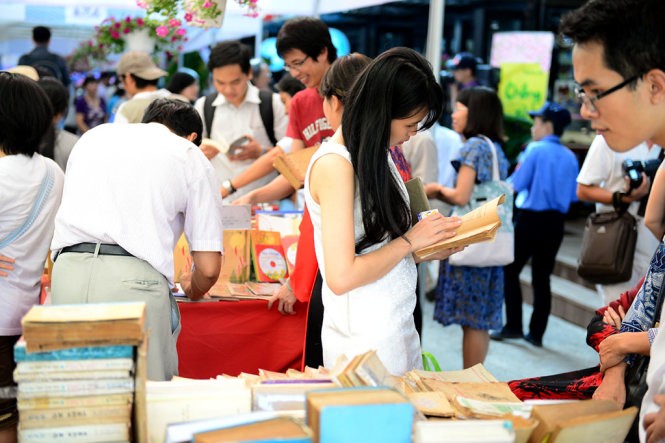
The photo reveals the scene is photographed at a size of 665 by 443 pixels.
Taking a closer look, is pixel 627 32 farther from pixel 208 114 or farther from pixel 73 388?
pixel 208 114

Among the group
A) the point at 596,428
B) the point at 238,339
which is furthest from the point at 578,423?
the point at 238,339

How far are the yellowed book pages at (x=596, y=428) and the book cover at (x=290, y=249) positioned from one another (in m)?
1.97

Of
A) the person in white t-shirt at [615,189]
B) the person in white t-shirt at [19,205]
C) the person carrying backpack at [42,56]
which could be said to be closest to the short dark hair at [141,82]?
the person in white t-shirt at [19,205]

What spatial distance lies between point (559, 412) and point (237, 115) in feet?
11.5

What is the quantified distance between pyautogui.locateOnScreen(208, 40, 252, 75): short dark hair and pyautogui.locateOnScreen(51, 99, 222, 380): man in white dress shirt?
2.10 metres

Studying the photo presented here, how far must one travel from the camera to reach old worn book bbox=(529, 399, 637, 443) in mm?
1533

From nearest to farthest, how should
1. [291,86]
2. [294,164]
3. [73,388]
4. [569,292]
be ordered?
[73,388], [294,164], [291,86], [569,292]

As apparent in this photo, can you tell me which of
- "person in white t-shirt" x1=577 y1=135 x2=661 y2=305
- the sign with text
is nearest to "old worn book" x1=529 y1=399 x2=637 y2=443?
"person in white t-shirt" x1=577 y1=135 x2=661 y2=305

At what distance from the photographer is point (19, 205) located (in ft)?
8.67

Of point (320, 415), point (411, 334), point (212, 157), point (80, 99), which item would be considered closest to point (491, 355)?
point (212, 157)

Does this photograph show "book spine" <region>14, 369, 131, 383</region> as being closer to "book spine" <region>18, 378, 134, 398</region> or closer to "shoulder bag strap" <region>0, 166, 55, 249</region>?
"book spine" <region>18, 378, 134, 398</region>

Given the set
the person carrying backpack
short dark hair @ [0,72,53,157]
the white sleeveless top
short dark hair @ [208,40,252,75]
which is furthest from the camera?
the person carrying backpack

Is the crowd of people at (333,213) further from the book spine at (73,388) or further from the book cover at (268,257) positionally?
the book spine at (73,388)

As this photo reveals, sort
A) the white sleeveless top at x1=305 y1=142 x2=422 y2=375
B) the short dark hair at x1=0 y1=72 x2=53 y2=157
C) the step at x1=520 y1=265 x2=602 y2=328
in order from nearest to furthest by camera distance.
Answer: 1. the white sleeveless top at x1=305 y1=142 x2=422 y2=375
2. the short dark hair at x1=0 y1=72 x2=53 y2=157
3. the step at x1=520 y1=265 x2=602 y2=328
